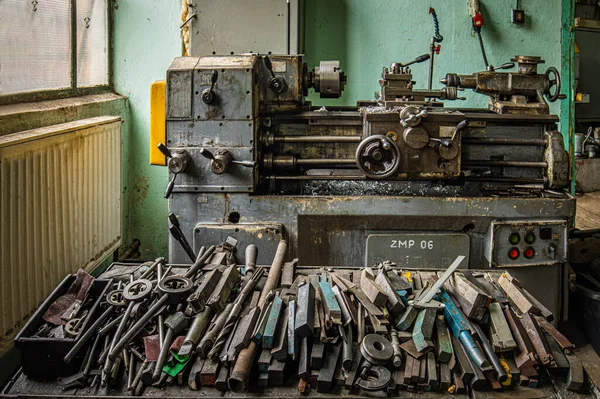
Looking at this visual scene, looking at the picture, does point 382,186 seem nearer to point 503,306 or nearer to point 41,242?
point 503,306

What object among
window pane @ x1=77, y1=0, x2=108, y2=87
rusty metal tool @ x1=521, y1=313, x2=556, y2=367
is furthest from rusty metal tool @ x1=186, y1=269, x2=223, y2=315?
window pane @ x1=77, y1=0, x2=108, y2=87

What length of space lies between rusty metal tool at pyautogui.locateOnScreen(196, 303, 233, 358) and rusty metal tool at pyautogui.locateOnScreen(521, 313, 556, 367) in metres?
0.76

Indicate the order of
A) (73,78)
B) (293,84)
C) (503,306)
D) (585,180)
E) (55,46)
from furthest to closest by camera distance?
(585,180) → (73,78) → (55,46) → (293,84) → (503,306)

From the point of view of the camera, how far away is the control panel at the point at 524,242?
2127 mm

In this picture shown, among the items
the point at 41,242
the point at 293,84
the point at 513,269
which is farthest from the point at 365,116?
the point at 41,242

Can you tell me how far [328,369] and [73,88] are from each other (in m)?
2.37

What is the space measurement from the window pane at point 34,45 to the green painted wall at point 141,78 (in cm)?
56

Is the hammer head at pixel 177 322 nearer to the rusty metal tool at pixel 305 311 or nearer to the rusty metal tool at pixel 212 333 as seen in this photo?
the rusty metal tool at pixel 212 333

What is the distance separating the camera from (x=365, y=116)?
2.14m

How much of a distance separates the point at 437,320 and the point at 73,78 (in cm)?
243

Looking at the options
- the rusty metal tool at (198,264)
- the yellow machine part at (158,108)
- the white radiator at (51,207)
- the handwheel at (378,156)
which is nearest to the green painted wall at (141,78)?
the white radiator at (51,207)

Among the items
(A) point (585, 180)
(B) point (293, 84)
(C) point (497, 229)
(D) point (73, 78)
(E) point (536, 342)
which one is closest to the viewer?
(E) point (536, 342)

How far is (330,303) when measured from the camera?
1.34m

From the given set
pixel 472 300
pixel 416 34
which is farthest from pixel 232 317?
pixel 416 34
